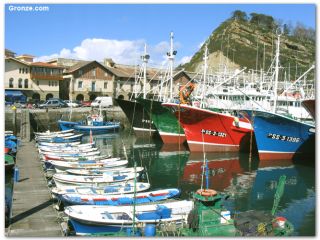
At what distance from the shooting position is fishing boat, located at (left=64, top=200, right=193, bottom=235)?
1141 centimetres

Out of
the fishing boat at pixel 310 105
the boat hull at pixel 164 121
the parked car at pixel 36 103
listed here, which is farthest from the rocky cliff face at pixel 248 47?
the fishing boat at pixel 310 105

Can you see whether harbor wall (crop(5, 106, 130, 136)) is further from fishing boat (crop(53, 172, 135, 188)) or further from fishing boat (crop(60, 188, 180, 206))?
fishing boat (crop(60, 188, 180, 206))

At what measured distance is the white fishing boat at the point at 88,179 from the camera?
53.9 ft

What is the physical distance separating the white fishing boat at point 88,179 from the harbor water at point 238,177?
1.15m

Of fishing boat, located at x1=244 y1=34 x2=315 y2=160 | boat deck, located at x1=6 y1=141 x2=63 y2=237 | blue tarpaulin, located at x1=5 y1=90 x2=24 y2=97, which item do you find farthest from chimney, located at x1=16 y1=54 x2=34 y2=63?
fishing boat, located at x1=244 y1=34 x2=315 y2=160

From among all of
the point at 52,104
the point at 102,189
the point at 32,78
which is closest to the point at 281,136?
the point at 102,189

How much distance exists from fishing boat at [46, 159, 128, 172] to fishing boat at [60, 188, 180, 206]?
16.3 ft

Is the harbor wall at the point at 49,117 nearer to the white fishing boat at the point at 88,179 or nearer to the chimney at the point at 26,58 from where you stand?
the chimney at the point at 26,58

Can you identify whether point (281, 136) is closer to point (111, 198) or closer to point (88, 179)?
point (88, 179)

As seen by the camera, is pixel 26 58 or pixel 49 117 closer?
pixel 49 117

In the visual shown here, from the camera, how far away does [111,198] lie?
1392 centimetres

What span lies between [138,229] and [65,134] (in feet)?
76.6

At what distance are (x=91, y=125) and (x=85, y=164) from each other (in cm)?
2215

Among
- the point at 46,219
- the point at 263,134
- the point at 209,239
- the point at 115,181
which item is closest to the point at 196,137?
the point at 263,134
